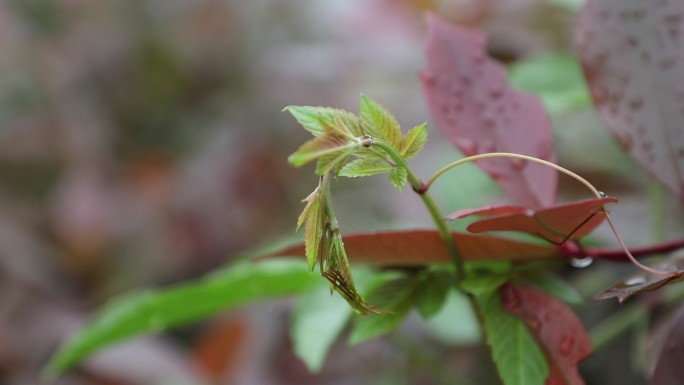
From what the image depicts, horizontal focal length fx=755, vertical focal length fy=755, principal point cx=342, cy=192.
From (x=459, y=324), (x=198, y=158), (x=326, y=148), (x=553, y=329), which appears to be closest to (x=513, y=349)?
(x=553, y=329)

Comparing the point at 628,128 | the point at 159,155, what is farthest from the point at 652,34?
the point at 159,155

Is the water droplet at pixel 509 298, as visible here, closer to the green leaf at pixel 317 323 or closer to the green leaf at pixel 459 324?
the green leaf at pixel 317 323

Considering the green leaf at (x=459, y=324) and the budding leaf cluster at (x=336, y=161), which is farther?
the green leaf at (x=459, y=324)

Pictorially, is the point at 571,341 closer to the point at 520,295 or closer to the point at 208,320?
the point at 520,295

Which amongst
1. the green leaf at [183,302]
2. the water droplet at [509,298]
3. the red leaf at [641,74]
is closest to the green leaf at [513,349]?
the water droplet at [509,298]

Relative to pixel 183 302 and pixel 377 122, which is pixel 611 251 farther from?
pixel 183 302

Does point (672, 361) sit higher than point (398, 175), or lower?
lower

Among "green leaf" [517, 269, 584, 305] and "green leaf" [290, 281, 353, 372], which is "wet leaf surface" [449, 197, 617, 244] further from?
"green leaf" [290, 281, 353, 372]
